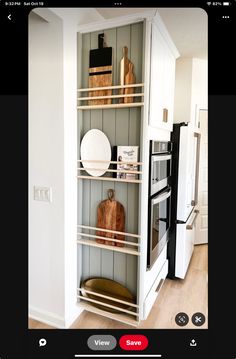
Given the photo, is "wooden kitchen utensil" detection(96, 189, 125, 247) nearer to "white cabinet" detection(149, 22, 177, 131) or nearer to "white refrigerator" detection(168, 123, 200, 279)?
"white cabinet" detection(149, 22, 177, 131)

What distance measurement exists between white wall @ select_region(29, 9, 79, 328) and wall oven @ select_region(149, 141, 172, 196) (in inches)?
14.8

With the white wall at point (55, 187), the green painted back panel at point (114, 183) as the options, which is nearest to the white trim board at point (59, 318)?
the white wall at point (55, 187)

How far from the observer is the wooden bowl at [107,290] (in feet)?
3.70

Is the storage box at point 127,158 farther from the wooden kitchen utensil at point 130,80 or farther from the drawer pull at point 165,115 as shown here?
the drawer pull at point 165,115

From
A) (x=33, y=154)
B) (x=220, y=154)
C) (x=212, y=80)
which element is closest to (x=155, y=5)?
(x=212, y=80)

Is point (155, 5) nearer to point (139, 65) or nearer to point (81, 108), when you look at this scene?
point (139, 65)

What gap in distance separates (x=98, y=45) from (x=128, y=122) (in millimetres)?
378

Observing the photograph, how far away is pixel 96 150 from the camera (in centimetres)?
108

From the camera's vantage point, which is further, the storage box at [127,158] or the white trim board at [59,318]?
the storage box at [127,158]

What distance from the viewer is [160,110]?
1.15 m

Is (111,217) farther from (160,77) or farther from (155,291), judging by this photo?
(160,77)

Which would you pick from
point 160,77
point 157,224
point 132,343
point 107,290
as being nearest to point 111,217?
point 157,224

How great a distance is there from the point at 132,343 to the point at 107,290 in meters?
0.68

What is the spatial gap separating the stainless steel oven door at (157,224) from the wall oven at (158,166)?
6cm
